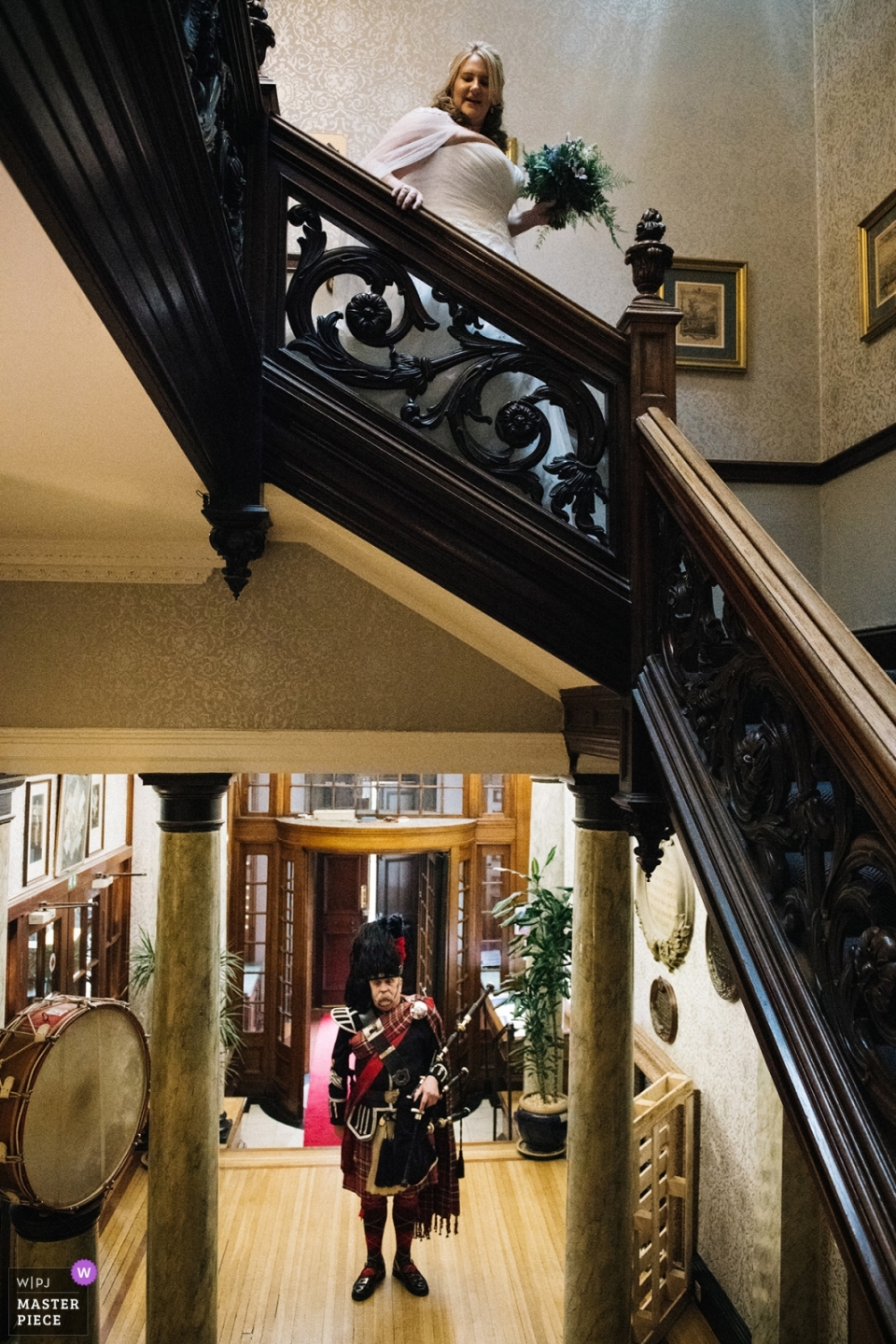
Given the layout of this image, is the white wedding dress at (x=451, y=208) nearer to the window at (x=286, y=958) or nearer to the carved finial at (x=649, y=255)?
the carved finial at (x=649, y=255)

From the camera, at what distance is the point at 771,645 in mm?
1180

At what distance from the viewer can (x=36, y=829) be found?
14.0 feet

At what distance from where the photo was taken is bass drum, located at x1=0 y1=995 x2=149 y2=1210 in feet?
7.97

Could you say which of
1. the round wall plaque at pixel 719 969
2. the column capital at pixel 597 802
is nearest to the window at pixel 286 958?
the round wall plaque at pixel 719 969

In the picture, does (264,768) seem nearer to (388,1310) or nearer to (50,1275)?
(50,1275)

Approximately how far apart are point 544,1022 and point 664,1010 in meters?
0.92

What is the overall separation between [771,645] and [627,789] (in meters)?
0.65

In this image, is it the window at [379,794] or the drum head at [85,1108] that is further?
the window at [379,794]

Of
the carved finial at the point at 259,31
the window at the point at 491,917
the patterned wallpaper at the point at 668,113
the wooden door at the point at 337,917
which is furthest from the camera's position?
the wooden door at the point at 337,917

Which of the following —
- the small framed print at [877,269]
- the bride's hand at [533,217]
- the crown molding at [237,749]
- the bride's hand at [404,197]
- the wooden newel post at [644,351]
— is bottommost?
the crown molding at [237,749]

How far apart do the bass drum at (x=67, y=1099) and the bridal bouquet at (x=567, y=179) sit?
279cm

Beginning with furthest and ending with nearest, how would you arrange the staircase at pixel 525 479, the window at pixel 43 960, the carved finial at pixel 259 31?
the window at pixel 43 960 → the carved finial at pixel 259 31 → the staircase at pixel 525 479

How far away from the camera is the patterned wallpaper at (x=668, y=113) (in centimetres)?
342

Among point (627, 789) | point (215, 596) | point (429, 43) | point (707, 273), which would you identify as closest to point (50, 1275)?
point (215, 596)
